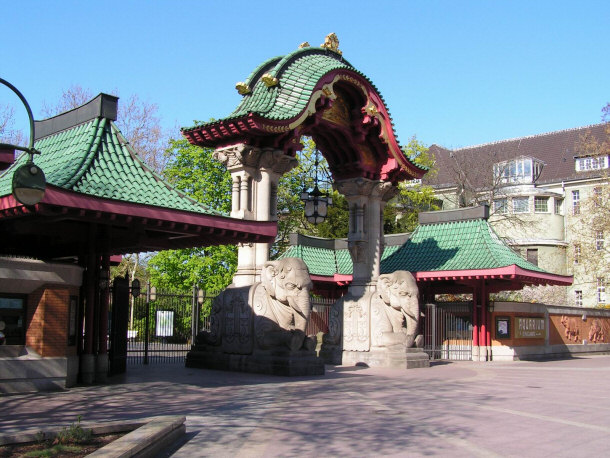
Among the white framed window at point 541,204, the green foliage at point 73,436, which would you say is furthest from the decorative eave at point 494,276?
the white framed window at point 541,204

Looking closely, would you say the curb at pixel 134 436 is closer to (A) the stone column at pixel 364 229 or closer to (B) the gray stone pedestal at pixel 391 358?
(B) the gray stone pedestal at pixel 391 358

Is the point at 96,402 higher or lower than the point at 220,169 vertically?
lower

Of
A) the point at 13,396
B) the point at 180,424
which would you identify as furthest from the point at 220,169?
the point at 180,424

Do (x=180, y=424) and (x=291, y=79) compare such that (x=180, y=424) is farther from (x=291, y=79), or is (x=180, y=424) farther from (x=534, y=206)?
(x=534, y=206)

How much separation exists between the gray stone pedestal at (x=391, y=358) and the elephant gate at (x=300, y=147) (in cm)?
205

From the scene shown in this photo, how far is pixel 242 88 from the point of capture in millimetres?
21781

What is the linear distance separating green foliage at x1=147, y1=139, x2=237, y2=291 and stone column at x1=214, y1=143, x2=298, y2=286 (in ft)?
52.6

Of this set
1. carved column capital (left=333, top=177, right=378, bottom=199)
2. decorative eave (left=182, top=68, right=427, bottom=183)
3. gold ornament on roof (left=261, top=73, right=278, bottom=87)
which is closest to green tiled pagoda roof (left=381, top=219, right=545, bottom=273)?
decorative eave (left=182, top=68, right=427, bottom=183)

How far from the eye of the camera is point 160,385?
15.3m

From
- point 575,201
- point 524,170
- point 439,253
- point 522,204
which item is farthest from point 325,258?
point 575,201

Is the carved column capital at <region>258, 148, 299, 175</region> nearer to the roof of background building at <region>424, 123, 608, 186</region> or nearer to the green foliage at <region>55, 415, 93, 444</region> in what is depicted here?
the green foliage at <region>55, 415, 93, 444</region>

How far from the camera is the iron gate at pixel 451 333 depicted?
27969 mm

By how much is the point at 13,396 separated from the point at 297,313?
7.46 meters

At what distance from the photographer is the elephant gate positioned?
65.2 feet
